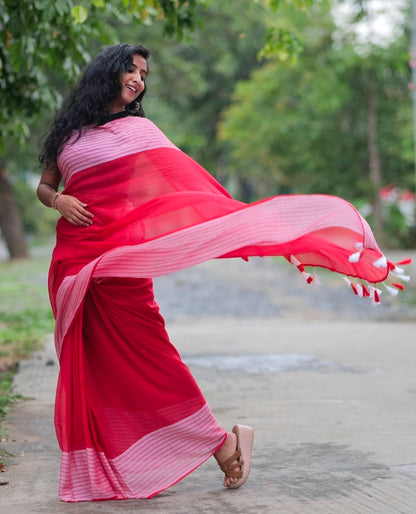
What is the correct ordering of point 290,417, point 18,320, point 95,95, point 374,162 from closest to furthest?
1. point 95,95
2. point 290,417
3. point 18,320
4. point 374,162

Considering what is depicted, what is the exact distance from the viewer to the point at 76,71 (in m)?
7.14

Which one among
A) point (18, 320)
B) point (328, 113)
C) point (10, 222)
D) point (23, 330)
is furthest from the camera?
point (10, 222)

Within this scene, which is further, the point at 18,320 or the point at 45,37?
the point at 18,320

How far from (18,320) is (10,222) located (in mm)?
14966

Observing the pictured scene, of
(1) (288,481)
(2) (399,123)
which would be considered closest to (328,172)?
(2) (399,123)

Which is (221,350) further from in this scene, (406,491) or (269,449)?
(406,491)

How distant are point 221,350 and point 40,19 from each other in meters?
3.78

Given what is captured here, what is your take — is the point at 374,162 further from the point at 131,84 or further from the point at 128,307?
the point at 128,307

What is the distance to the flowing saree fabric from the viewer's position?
388 cm

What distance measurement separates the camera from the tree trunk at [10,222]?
2611 cm

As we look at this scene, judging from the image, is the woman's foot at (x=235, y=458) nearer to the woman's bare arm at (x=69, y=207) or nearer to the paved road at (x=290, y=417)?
the paved road at (x=290, y=417)

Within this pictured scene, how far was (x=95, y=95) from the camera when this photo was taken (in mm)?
4137

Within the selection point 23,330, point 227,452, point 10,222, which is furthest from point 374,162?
point 227,452

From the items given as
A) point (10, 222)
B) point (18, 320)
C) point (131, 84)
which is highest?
point (131, 84)
